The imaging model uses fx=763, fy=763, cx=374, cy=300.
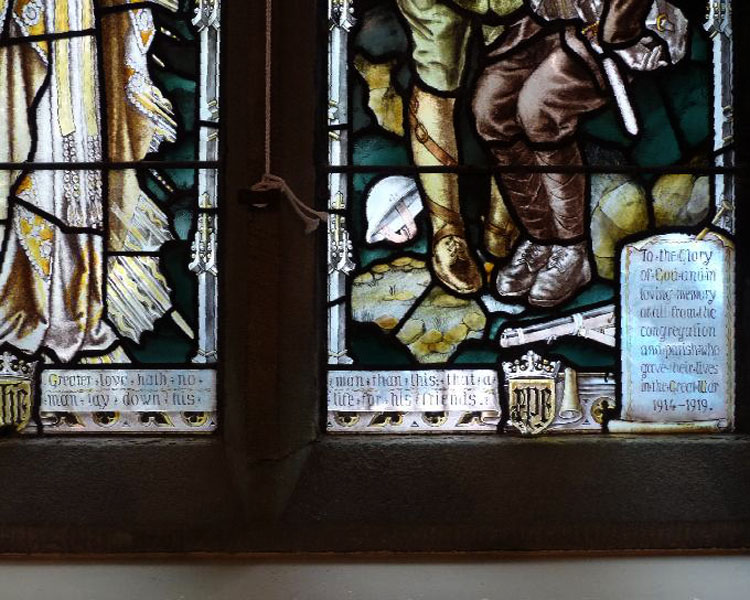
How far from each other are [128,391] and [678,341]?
1349 millimetres

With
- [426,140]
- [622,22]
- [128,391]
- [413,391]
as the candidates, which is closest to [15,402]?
[128,391]

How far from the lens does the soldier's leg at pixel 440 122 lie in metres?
1.89

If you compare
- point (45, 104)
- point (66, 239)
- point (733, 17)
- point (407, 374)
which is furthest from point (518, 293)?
point (45, 104)

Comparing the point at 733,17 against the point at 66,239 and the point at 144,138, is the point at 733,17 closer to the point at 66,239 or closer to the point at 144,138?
the point at 144,138

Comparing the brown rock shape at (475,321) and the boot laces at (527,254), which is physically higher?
the boot laces at (527,254)

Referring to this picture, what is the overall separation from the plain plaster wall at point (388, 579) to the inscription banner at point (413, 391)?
355 mm

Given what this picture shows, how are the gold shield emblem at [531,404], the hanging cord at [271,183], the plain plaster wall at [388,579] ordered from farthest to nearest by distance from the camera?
the gold shield emblem at [531,404], the hanging cord at [271,183], the plain plaster wall at [388,579]

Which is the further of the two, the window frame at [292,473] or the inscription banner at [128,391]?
the inscription banner at [128,391]

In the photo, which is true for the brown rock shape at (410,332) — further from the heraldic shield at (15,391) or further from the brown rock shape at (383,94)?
the heraldic shield at (15,391)

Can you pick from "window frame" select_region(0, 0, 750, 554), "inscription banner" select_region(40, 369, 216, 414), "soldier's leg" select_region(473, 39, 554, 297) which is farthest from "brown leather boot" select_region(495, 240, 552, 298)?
"inscription banner" select_region(40, 369, 216, 414)

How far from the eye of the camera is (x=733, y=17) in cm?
190

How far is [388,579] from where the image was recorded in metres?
1.63

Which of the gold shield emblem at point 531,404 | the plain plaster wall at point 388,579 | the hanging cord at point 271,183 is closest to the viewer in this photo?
the plain plaster wall at point 388,579

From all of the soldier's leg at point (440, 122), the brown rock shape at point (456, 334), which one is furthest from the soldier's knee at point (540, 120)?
the brown rock shape at point (456, 334)
